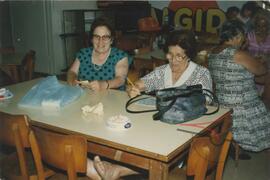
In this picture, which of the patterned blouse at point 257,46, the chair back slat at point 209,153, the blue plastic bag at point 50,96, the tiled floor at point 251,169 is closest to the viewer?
the chair back slat at point 209,153

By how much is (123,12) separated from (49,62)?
1.93 m

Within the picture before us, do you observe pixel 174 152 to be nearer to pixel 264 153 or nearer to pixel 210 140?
pixel 210 140


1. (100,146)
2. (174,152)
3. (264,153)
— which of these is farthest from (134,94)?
(264,153)

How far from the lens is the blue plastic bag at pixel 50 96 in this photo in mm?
2111

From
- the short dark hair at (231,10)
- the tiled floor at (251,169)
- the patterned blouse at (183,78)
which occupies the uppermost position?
the short dark hair at (231,10)

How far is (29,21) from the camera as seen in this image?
6.35 m

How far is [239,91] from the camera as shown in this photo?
2.75m

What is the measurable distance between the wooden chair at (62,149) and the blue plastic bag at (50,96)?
1.68 feet

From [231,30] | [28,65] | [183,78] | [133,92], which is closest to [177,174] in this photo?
[133,92]

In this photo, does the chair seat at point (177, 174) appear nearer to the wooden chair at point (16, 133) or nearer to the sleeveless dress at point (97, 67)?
the wooden chair at point (16, 133)

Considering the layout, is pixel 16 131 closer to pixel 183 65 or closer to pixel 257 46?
pixel 183 65

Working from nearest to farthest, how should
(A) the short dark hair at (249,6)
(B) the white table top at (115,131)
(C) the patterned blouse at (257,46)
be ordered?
(B) the white table top at (115,131), (C) the patterned blouse at (257,46), (A) the short dark hair at (249,6)

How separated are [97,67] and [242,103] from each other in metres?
1.25

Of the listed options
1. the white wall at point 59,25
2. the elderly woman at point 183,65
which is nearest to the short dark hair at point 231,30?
the elderly woman at point 183,65
